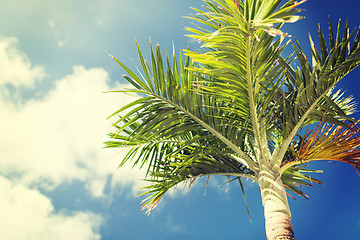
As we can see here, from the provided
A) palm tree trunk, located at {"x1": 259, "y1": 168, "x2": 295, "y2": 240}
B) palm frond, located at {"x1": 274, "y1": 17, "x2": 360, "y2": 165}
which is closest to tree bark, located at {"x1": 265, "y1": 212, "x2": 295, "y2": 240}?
palm tree trunk, located at {"x1": 259, "y1": 168, "x2": 295, "y2": 240}

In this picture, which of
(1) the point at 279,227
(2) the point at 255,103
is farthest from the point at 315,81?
(1) the point at 279,227

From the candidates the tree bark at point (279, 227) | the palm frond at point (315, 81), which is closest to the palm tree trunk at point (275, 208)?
the tree bark at point (279, 227)

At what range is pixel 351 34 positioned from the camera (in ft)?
9.10

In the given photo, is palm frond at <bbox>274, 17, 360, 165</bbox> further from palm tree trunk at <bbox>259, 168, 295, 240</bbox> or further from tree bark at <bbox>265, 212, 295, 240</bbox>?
tree bark at <bbox>265, 212, 295, 240</bbox>

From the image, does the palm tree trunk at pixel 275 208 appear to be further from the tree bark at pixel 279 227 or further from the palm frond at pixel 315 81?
the palm frond at pixel 315 81

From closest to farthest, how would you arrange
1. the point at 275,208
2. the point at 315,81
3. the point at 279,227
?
1. the point at 279,227
2. the point at 275,208
3. the point at 315,81

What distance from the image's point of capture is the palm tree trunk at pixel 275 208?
265 centimetres

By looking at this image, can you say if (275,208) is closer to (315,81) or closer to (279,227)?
(279,227)

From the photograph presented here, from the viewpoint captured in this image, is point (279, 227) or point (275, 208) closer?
point (279, 227)

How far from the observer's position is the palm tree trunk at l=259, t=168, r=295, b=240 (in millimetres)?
2652

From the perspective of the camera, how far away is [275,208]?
279cm

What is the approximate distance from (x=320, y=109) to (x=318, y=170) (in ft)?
4.31

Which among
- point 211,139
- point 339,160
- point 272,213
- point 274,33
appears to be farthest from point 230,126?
point 274,33

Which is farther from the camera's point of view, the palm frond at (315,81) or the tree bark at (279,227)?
the palm frond at (315,81)
